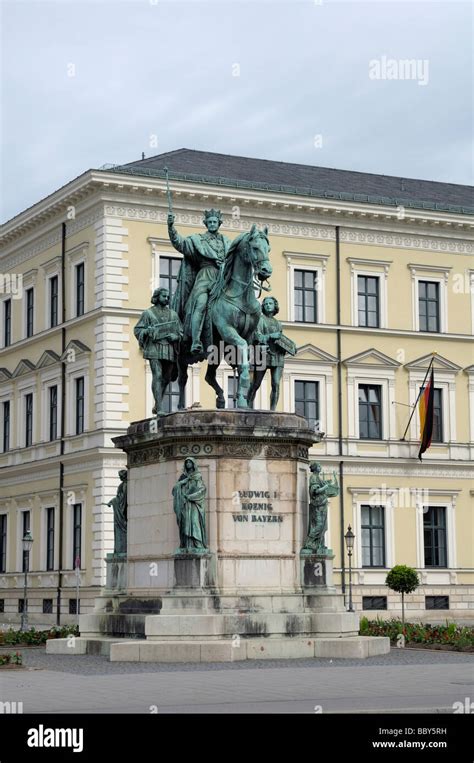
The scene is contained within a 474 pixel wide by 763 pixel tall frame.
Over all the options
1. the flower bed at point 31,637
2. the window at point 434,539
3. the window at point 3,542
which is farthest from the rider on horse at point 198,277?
the window at point 3,542

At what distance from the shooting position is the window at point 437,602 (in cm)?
5684

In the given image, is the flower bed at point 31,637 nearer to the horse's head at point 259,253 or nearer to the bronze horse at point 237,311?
the bronze horse at point 237,311

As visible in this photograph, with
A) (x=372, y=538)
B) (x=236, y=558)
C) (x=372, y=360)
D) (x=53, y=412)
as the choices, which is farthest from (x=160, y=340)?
(x=372, y=360)

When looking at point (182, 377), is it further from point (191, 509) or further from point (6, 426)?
point (6, 426)

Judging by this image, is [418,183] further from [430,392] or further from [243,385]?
[243,385]

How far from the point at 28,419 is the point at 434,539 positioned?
1714 cm

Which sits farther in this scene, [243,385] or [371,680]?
[243,385]

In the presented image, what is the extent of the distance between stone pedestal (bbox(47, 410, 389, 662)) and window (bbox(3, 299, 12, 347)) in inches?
1494

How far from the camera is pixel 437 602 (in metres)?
57.1

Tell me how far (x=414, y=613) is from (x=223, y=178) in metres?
18.3

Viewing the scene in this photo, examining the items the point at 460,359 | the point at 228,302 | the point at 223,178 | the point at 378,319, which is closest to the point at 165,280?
the point at 223,178

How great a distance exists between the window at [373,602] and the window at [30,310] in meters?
17.6

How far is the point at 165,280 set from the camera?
54.8 m

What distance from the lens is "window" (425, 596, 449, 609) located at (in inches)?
2238
